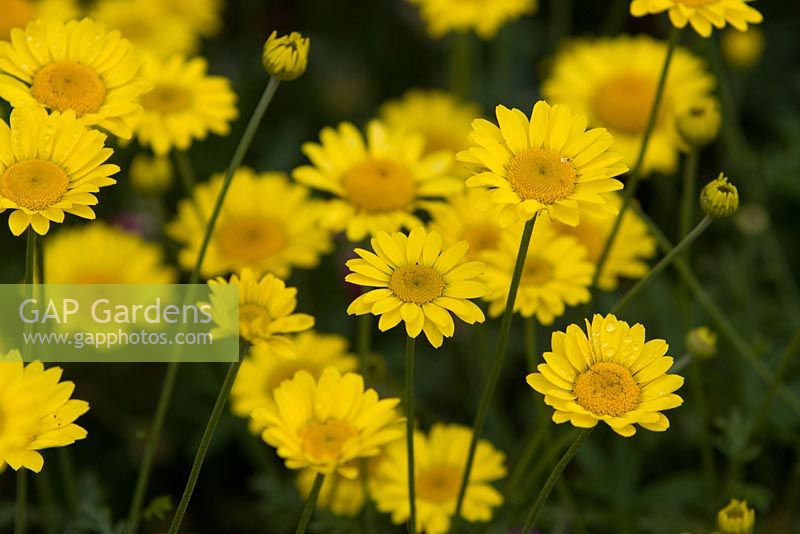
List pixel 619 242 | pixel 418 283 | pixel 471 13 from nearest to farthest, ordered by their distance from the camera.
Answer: pixel 418 283, pixel 619 242, pixel 471 13

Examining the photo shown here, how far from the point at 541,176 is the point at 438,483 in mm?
668

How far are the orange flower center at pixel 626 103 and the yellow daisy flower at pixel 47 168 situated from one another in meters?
1.32

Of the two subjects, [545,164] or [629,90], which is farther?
[629,90]

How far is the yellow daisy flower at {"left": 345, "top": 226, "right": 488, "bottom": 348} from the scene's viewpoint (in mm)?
1382

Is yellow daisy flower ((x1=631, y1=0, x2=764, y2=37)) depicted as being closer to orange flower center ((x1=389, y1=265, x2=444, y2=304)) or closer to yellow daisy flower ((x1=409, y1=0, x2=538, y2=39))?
orange flower center ((x1=389, y1=265, x2=444, y2=304))

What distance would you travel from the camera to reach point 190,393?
2492mm

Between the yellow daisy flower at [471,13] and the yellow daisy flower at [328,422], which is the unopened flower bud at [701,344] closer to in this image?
the yellow daisy flower at [328,422]

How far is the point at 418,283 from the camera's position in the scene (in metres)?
1.42

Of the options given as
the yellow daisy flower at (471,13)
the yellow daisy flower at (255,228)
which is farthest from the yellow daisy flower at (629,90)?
the yellow daisy flower at (255,228)

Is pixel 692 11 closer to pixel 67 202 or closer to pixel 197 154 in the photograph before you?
pixel 67 202

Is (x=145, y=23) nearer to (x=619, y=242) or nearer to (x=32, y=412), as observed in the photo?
(x=619, y=242)

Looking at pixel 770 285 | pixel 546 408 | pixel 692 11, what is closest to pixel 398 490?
pixel 546 408

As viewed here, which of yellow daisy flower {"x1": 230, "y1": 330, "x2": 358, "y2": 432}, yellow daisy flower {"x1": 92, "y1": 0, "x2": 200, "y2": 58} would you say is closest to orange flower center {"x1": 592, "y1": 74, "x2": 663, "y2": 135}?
yellow daisy flower {"x1": 230, "y1": 330, "x2": 358, "y2": 432}

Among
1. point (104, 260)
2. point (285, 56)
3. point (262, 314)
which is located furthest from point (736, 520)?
point (104, 260)
